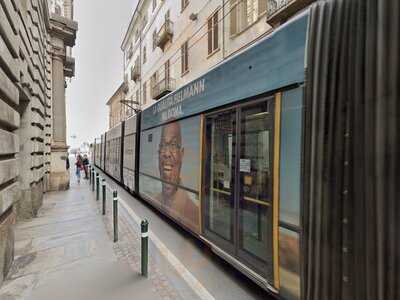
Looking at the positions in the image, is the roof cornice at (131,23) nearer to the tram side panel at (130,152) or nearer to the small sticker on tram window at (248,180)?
the tram side panel at (130,152)

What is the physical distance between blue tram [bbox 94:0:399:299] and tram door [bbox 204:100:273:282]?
0.01m

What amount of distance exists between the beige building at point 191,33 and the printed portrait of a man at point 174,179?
5.93 feet

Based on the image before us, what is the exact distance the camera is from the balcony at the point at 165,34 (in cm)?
2002

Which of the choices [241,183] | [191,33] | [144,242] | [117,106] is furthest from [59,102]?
[117,106]

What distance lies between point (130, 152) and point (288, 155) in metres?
9.11

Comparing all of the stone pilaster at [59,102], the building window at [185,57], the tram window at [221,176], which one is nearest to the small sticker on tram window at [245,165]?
the tram window at [221,176]

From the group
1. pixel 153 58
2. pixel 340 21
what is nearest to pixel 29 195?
pixel 340 21

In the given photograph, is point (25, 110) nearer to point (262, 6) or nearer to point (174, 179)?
point (174, 179)

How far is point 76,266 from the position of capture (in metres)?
4.36

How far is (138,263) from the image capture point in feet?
14.6

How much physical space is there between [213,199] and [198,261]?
122 cm

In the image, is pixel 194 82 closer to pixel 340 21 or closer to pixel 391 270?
pixel 340 21

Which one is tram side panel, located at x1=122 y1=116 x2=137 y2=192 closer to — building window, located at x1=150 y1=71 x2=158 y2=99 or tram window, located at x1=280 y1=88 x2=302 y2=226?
tram window, located at x1=280 y1=88 x2=302 y2=226

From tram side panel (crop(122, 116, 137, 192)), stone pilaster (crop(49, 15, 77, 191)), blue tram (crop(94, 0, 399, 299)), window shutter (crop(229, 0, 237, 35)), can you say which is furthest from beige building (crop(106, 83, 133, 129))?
blue tram (crop(94, 0, 399, 299))
